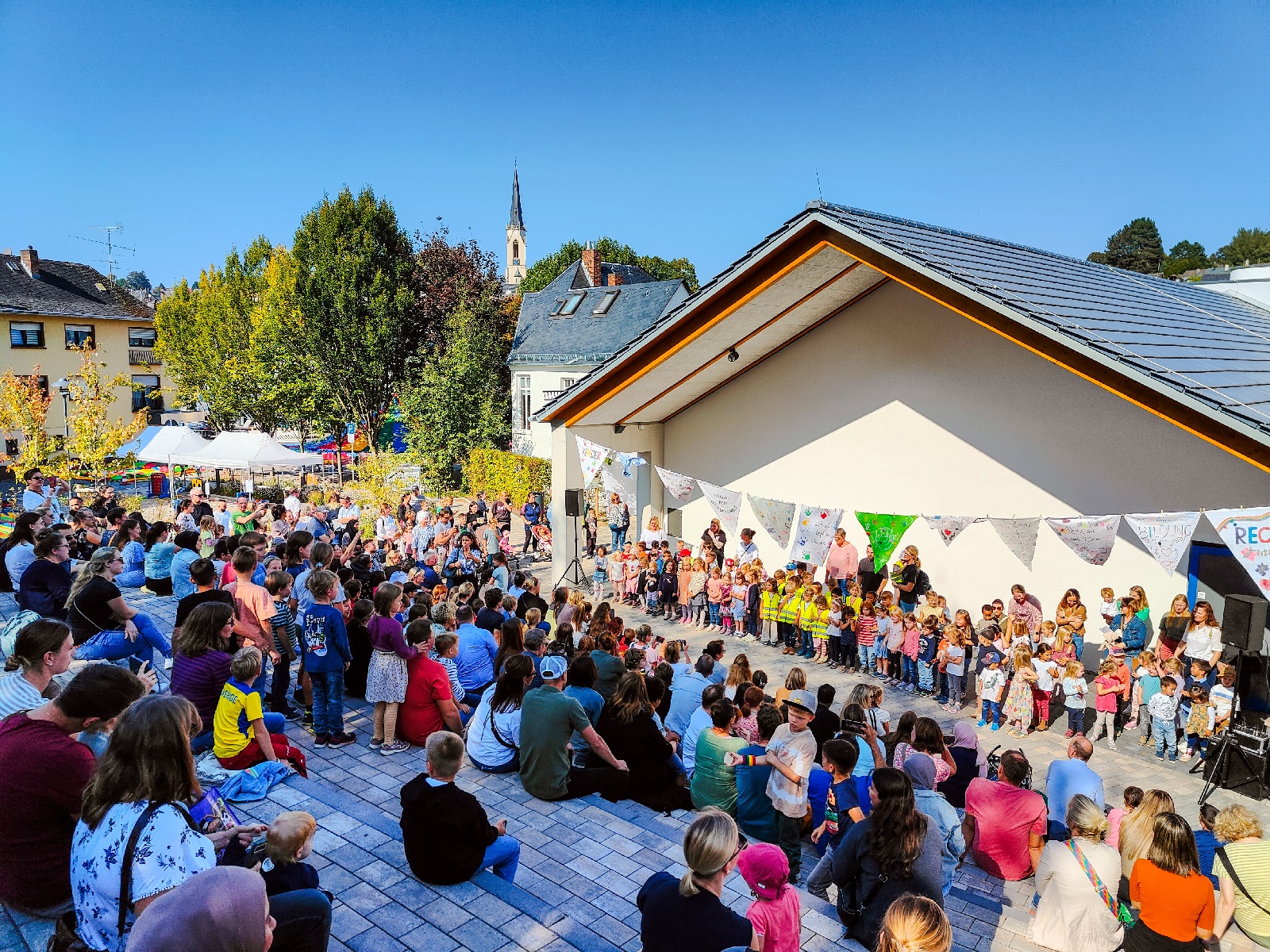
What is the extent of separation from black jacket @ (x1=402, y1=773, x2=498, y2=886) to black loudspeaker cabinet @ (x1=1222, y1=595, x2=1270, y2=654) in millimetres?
7958

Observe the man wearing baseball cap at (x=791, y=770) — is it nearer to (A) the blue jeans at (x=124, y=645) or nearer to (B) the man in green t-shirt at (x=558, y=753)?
(B) the man in green t-shirt at (x=558, y=753)

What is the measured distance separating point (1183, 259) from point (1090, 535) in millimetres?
86254

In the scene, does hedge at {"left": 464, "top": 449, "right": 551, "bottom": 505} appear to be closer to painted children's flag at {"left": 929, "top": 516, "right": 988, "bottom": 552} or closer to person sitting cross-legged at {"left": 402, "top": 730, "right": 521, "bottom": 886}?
painted children's flag at {"left": 929, "top": 516, "right": 988, "bottom": 552}

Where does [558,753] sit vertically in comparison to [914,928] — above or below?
below

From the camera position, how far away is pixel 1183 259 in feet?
262

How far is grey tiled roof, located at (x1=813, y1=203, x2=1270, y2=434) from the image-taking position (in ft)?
30.7

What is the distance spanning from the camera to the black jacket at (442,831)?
4.85 meters

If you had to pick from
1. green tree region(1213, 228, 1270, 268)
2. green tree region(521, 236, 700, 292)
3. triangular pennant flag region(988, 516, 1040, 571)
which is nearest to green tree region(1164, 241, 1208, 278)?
green tree region(1213, 228, 1270, 268)

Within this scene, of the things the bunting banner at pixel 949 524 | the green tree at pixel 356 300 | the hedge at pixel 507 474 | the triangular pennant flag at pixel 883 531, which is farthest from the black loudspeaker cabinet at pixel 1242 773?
the green tree at pixel 356 300

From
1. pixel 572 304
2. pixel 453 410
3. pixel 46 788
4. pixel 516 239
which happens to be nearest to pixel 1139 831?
pixel 46 788

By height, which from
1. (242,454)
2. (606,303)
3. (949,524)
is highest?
(606,303)

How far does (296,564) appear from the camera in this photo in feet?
33.9

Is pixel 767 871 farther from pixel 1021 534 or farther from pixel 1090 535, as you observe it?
pixel 1021 534

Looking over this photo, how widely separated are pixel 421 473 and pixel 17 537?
18263mm
